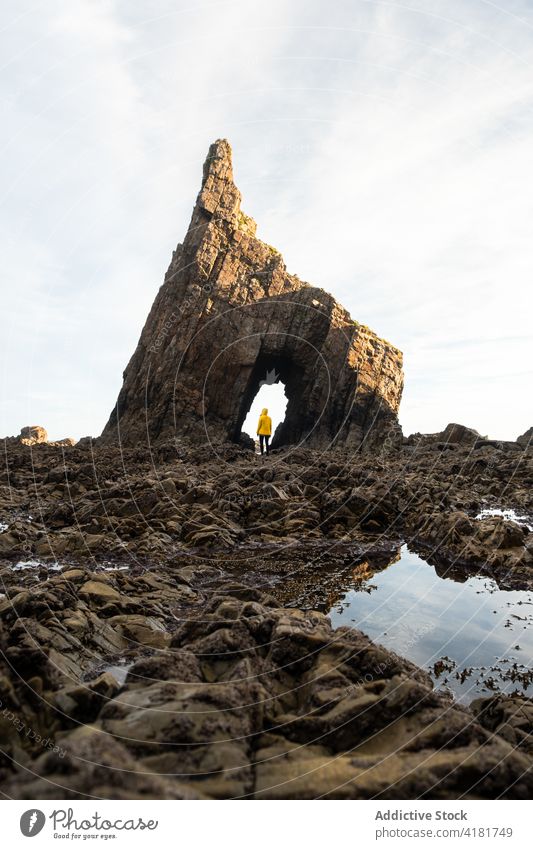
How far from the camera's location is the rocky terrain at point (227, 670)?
455 cm

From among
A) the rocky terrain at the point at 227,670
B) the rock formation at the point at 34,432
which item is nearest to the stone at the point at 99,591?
the rocky terrain at the point at 227,670

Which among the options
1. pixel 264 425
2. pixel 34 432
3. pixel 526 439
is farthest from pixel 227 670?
pixel 34 432

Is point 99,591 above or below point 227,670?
above

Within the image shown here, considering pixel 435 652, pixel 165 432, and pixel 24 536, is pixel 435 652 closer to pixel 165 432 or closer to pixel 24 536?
pixel 24 536

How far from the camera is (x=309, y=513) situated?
2194 centimetres

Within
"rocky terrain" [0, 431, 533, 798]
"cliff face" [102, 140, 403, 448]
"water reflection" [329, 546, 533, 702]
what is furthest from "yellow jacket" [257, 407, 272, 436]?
"water reflection" [329, 546, 533, 702]

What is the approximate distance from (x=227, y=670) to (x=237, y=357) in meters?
46.6

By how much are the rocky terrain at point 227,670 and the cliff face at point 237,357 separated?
3102 centimetres

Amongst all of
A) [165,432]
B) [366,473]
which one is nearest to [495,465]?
[366,473]

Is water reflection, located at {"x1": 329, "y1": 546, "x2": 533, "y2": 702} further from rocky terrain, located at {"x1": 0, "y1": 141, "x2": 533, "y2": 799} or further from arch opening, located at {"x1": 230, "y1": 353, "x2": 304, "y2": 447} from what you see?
arch opening, located at {"x1": 230, "y1": 353, "x2": 304, "y2": 447}

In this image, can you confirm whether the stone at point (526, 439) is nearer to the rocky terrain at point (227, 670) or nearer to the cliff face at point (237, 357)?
the cliff face at point (237, 357)

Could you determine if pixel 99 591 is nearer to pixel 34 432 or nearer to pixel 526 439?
pixel 526 439

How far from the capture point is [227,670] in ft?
20.9

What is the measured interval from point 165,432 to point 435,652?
43.5 meters
